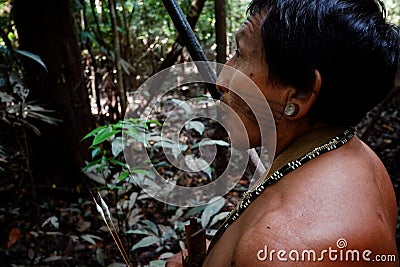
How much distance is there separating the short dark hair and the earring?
0.10ft

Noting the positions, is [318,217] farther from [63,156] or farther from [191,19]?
[63,156]

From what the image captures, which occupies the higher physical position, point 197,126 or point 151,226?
point 197,126

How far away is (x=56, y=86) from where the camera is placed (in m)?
2.68

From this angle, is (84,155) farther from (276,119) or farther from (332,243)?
(332,243)

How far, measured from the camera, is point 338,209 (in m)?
0.58

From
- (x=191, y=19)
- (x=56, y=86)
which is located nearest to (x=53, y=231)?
(x=56, y=86)

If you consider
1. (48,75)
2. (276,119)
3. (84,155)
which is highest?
(276,119)

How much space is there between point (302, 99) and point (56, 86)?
230 centimetres

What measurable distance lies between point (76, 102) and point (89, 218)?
0.80 meters

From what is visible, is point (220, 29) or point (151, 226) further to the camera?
point (220, 29)

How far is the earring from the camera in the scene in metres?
0.72

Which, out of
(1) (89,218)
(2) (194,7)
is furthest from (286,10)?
(1) (89,218)

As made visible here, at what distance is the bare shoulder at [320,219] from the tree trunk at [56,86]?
216 centimetres

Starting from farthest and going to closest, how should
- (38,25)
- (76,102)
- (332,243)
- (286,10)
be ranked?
(76,102)
(38,25)
(286,10)
(332,243)
